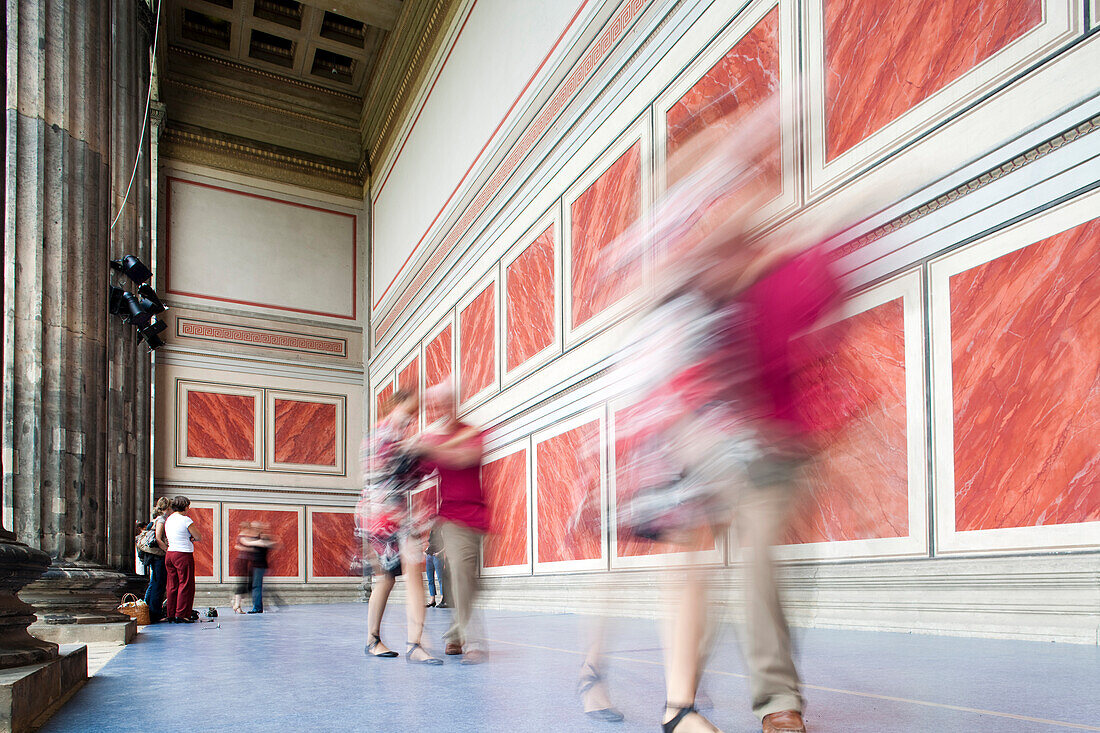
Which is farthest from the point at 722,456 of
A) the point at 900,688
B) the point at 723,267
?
the point at 900,688

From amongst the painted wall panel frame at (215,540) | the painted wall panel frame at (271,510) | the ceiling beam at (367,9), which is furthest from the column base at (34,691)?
the ceiling beam at (367,9)

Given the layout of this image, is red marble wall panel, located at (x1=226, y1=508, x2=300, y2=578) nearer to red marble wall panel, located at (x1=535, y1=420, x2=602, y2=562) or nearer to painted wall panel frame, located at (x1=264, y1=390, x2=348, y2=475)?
painted wall panel frame, located at (x1=264, y1=390, x2=348, y2=475)

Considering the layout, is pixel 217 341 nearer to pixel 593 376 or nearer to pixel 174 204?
pixel 174 204

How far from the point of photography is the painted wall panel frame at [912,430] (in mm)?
4355

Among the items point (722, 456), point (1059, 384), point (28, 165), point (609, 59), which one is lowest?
point (722, 456)

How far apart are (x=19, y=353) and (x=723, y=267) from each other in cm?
453

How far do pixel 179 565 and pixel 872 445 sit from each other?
6737 mm

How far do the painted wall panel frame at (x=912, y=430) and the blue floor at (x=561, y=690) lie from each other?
44 centimetres

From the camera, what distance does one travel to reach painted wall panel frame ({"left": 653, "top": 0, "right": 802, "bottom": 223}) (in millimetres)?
5480

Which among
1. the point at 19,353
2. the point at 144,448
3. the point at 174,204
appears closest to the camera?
the point at 19,353

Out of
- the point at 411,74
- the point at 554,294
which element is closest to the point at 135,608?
the point at 554,294

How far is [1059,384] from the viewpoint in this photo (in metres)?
3.74

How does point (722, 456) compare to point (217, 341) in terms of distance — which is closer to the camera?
point (722, 456)

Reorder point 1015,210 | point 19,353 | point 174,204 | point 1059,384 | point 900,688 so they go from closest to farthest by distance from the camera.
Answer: point 900,688 → point 1059,384 → point 1015,210 → point 19,353 → point 174,204
